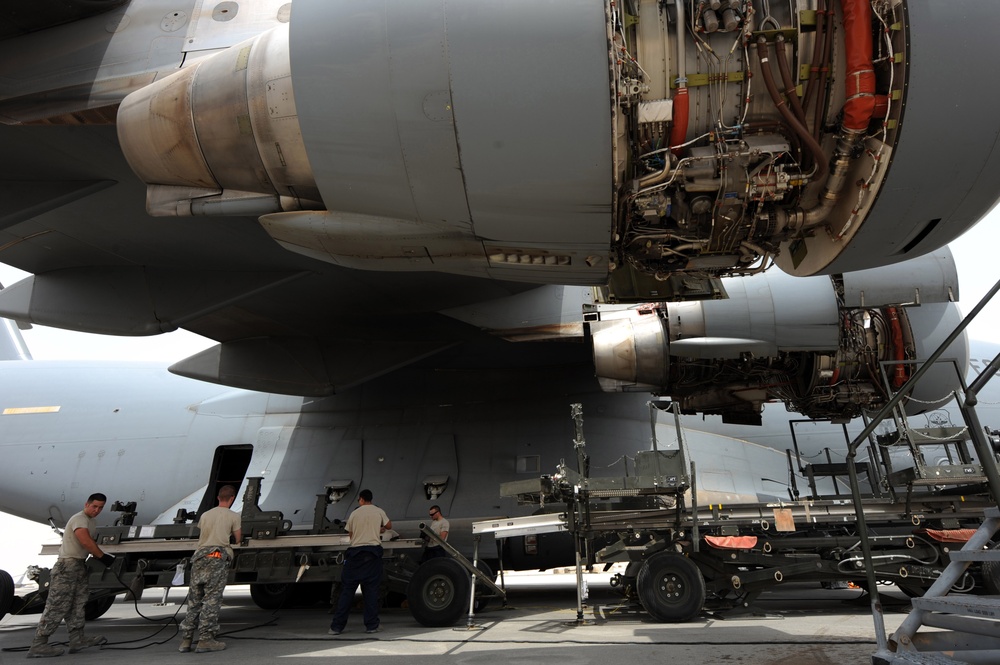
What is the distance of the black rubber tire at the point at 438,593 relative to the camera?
22.5ft

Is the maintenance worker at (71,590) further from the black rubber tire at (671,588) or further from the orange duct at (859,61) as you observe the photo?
the orange duct at (859,61)

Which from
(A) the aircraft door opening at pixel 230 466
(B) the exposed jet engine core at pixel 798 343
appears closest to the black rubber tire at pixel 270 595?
(A) the aircraft door opening at pixel 230 466

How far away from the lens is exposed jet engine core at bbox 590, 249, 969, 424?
6488 mm

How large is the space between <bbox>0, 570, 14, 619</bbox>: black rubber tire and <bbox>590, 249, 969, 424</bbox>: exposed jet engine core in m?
7.28

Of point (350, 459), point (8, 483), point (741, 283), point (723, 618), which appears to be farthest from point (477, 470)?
point (8, 483)

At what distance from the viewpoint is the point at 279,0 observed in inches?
203

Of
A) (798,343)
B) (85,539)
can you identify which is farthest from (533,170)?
(85,539)

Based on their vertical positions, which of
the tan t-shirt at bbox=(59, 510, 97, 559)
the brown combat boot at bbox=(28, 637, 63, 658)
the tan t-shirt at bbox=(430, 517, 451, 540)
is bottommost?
the brown combat boot at bbox=(28, 637, 63, 658)

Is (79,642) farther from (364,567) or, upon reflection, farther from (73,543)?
(364,567)

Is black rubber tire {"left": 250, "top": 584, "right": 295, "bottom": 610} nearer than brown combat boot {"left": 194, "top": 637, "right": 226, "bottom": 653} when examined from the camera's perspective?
No

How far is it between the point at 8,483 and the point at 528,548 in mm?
8534

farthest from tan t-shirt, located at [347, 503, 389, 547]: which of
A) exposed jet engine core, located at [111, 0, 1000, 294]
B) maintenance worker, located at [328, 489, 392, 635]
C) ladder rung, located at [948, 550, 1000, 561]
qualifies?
ladder rung, located at [948, 550, 1000, 561]

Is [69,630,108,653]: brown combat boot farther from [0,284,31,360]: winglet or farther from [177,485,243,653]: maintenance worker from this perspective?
[0,284,31,360]: winglet

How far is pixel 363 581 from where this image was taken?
21.3ft
